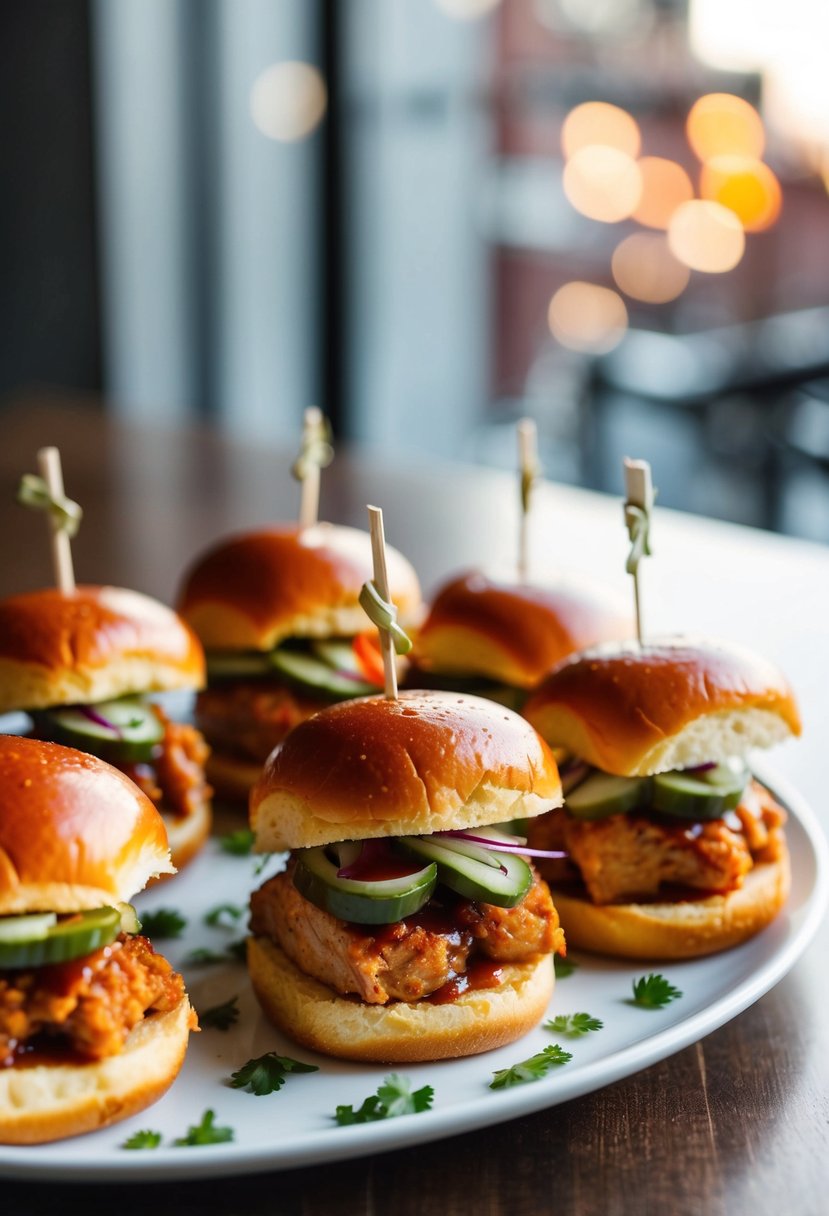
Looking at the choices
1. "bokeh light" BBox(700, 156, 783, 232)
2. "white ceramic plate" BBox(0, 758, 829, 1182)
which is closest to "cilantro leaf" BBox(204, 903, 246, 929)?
"white ceramic plate" BBox(0, 758, 829, 1182)

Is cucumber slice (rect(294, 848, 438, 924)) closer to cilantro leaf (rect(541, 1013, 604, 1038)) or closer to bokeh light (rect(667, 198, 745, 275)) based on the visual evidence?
cilantro leaf (rect(541, 1013, 604, 1038))

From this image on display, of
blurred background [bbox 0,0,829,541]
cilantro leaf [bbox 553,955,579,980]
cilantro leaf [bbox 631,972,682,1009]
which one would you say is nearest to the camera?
cilantro leaf [bbox 631,972,682,1009]

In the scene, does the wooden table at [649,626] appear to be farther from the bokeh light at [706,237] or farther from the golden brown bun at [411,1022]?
the bokeh light at [706,237]

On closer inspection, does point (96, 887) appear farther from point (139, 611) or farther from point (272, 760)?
point (139, 611)

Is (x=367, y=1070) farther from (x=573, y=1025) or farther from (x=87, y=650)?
(x=87, y=650)

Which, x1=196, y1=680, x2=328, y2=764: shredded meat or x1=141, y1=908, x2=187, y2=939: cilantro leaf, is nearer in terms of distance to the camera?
x1=141, y1=908, x2=187, y2=939: cilantro leaf

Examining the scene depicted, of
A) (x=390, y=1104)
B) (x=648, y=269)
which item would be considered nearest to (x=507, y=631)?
(x=390, y=1104)

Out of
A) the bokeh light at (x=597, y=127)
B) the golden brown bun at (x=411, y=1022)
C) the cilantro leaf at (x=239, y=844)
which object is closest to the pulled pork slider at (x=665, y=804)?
the golden brown bun at (x=411, y=1022)
